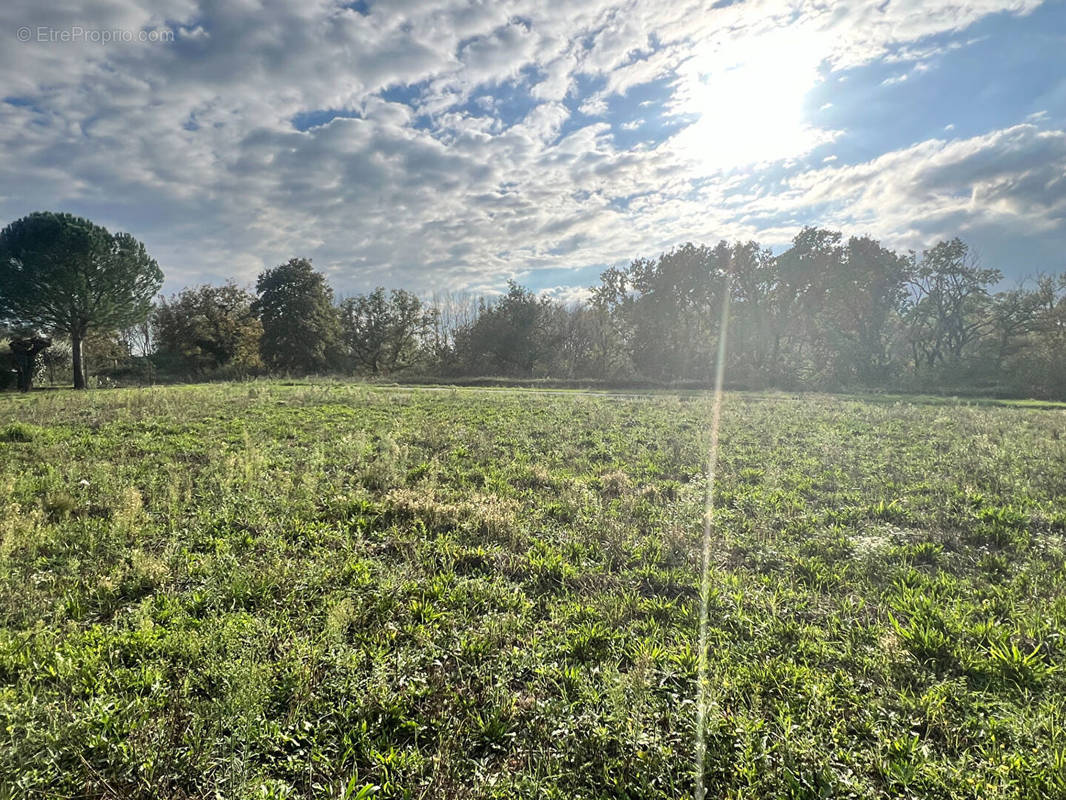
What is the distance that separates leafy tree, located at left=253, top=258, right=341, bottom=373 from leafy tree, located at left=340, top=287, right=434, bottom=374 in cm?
429

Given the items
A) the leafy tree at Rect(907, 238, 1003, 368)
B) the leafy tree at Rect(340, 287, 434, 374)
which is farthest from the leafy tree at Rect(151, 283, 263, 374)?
the leafy tree at Rect(907, 238, 1003, 368)

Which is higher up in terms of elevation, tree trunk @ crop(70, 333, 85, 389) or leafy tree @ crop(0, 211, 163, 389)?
leafy tree @ crop(0, 211, 163, 389)

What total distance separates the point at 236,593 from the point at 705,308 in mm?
47233

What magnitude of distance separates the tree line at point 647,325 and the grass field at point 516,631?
3090 centimetres

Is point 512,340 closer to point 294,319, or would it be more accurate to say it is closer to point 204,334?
point 294,319

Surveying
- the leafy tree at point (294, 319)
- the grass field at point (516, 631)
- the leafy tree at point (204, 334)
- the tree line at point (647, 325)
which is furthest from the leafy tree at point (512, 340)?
the grass field at point (516, 631)

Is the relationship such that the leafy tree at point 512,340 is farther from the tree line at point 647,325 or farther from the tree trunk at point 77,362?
the tree trunk at point 77,362

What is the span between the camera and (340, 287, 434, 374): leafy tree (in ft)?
175

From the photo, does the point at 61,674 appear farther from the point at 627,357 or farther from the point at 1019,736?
the point at 627,357

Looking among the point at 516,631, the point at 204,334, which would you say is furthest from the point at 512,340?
the point at 516,631

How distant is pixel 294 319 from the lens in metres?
47.2

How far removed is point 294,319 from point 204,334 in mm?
7974

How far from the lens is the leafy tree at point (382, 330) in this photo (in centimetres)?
5322

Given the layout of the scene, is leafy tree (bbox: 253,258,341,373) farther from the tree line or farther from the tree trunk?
the tree trunk
